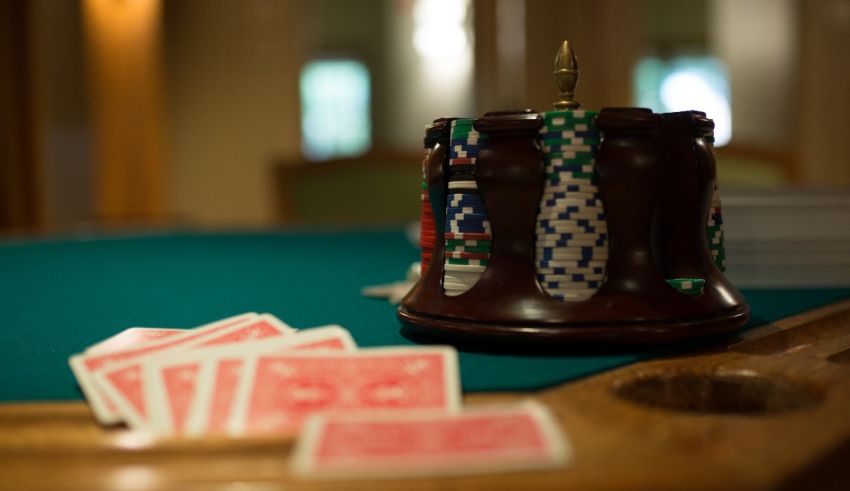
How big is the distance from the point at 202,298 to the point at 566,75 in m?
0.74

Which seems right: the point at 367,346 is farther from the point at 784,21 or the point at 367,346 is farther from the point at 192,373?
the point at 784,21

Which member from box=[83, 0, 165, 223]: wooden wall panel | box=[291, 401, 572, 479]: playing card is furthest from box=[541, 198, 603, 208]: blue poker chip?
box=[83, 0, 165, 223]: wooden wall panel

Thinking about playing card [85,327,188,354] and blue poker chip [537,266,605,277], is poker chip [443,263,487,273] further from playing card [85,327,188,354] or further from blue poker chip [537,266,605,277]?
playing card [85,327,188,354]

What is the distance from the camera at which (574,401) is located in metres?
0.62

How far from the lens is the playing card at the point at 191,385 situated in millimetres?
566

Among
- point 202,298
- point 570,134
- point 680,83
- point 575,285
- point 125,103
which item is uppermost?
point 680,83

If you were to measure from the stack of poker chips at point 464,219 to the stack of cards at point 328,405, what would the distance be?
0.15 metres

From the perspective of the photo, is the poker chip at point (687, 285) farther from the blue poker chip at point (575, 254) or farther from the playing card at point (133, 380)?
the playing card at point (133, 380)

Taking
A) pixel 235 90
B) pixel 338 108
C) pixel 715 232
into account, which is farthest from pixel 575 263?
pixel 338 108

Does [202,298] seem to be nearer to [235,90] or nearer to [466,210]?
[466,210]

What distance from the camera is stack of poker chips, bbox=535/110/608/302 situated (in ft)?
2.50

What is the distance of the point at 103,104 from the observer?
18.3 feet

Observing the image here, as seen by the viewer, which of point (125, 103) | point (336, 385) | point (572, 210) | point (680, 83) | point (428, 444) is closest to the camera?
point (428, 444)

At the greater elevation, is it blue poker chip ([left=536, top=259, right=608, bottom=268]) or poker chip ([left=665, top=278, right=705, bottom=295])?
blue poker chip ([left=536, top=259, right=608, bottom=268])
